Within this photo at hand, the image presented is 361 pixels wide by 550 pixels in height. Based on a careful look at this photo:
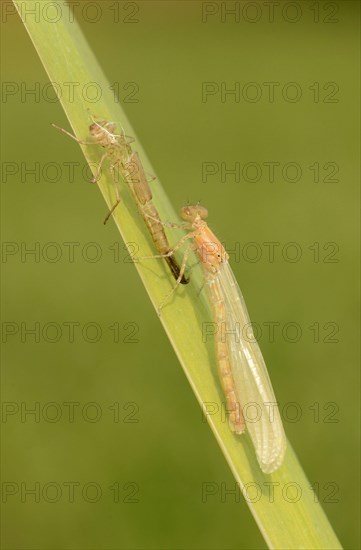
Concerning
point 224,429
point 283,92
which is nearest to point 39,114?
point 283,92

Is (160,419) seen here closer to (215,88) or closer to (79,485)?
(79,485)

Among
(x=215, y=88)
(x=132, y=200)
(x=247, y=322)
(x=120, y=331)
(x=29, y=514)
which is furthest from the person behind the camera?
(x=215, y=88)

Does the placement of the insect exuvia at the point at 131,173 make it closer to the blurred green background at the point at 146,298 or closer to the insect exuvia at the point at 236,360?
the insect exuvia at the point at 236,360

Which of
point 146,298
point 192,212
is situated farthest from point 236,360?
point 146,298

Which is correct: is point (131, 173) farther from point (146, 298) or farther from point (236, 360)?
point (146, 298)

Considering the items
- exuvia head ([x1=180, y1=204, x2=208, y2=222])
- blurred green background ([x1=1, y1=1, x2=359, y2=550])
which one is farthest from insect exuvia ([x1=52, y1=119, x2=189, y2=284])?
blurred green background ([x1=1, y1=1, x2=359, y2=550])

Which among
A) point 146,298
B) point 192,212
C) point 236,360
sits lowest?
point 146,298
